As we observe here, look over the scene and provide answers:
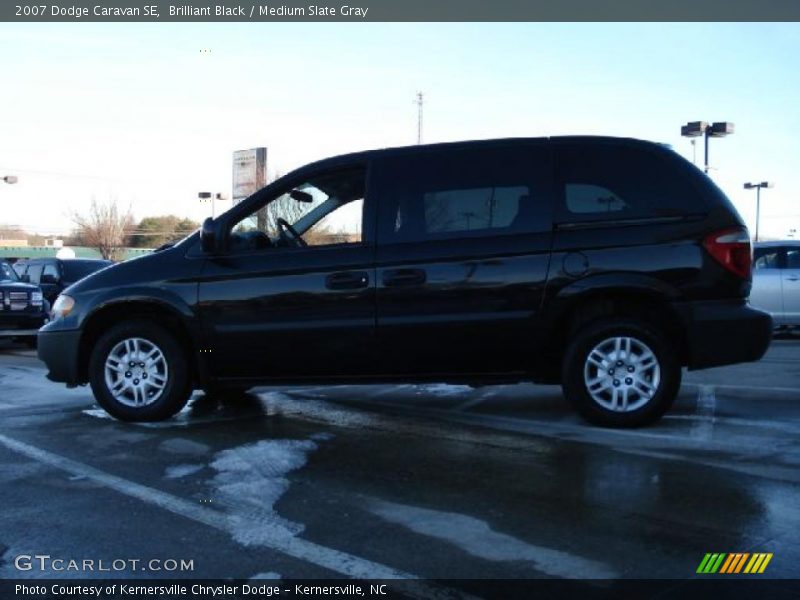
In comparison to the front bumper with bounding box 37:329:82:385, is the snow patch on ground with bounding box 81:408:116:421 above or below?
below

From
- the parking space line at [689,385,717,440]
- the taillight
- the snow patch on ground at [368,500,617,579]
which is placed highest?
the taillight

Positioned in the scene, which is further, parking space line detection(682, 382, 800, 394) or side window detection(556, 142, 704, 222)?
parking space line detection(682, 382, 800, 394)

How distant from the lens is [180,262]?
19.5ft

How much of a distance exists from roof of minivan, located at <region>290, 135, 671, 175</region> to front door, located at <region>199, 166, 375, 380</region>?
0.08 metres

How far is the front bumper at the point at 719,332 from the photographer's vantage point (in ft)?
17.6

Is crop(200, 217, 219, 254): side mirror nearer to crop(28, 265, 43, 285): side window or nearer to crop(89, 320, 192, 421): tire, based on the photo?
crop(89, 320, 192, 421): tire

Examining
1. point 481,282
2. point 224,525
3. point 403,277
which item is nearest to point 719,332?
point 481,282

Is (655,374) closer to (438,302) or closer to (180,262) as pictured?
(438,302)

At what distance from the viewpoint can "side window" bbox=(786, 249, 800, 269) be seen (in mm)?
12664

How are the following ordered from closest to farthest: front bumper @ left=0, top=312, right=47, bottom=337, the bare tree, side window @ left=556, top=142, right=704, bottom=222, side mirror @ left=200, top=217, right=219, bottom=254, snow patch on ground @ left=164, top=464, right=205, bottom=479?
1. snow patch on ground @ left=164, top=464, right=205, bottom=479
2. side window @ left=556, top=142, right=704, bottom=222
3. side mirror @ left=200, top=217, right=219, bottom=254
4. front bumper @ left=0, top=312, right=47, bottom=337
5. the bare tree

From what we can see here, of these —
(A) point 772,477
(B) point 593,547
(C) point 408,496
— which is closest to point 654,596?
(B) point 593,547

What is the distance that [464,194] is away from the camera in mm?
5664

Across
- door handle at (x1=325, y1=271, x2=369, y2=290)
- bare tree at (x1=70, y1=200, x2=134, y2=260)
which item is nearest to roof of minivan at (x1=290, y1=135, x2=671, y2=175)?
door handle at (x1=325, y1=271, x2=369, y2=290)

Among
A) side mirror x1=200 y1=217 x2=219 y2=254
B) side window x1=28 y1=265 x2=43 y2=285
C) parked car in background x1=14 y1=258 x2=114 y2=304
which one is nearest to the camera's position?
side mirror x1=200 y1=217 x2=219 y2=254
